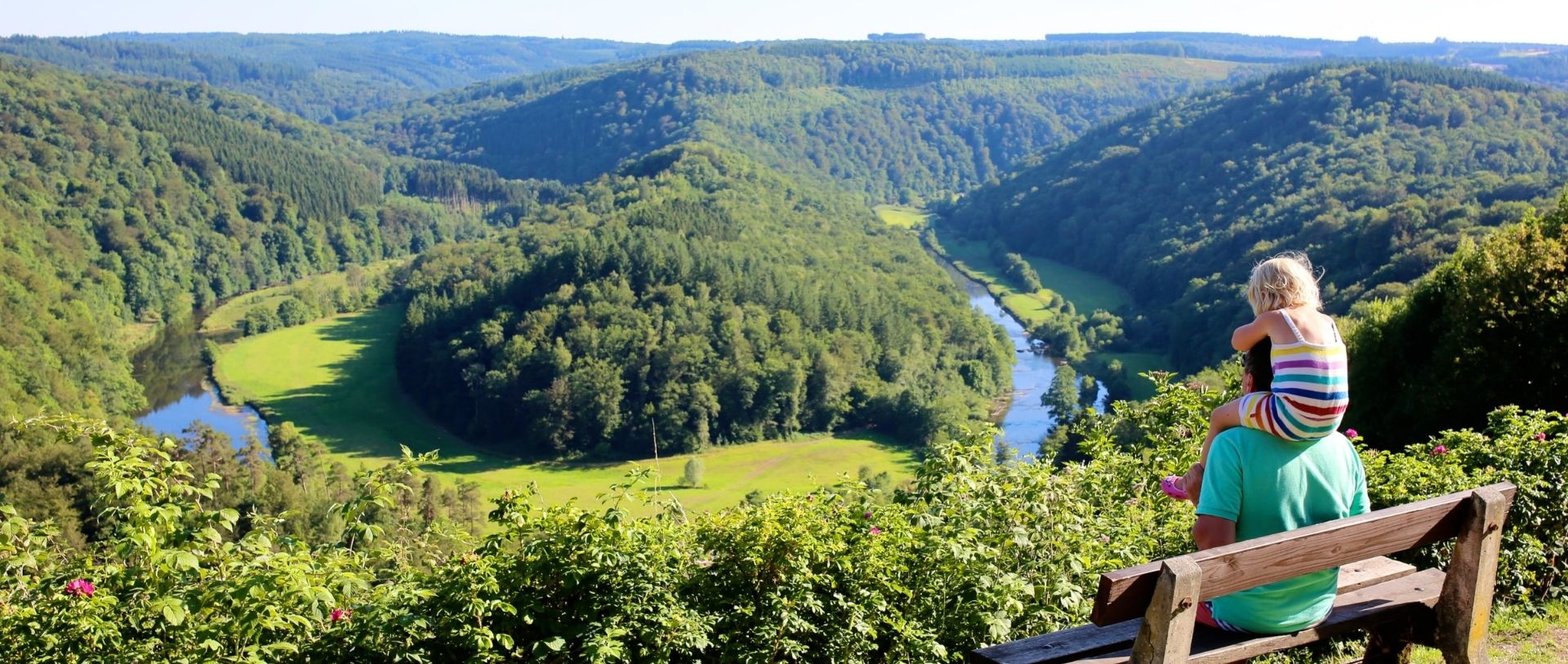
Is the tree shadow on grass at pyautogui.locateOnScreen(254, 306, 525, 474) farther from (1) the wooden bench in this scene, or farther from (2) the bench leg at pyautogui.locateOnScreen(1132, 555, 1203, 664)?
(2) the bench leg at pyautogui.locateOnScreen(1132, 555, 1203, 664)

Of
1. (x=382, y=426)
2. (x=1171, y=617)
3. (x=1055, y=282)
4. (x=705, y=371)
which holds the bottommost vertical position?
(x=1055, y=282)

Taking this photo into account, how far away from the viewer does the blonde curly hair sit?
4.71 metres

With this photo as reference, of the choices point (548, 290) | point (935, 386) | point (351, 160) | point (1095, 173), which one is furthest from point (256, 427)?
point (351, 160)

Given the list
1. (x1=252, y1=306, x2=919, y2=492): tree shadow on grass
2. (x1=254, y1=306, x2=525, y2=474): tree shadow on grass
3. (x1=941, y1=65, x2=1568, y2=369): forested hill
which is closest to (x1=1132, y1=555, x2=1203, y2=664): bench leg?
(x1=252, y1=306, x2=919, y2=492): tree shadow on grass

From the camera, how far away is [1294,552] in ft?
14.3

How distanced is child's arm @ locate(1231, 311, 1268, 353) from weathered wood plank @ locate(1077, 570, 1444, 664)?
1336mm

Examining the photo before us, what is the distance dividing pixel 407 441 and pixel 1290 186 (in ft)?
300

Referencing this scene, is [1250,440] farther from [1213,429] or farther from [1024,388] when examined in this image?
[1024,388]

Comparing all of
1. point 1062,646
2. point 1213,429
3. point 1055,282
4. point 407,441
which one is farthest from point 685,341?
point 1213,429

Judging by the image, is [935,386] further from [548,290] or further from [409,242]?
[409,242]

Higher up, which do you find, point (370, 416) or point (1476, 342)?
point (1476, 342)

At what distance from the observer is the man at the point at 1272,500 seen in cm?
469

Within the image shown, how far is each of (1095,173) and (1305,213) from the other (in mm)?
47305

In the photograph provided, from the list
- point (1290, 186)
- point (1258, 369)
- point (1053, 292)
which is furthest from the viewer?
point (1290, 186)
